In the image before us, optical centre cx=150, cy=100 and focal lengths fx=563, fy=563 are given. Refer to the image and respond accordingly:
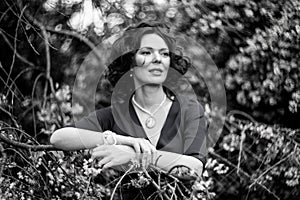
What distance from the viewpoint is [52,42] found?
271 cm

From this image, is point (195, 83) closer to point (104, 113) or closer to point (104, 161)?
point (104, 113)

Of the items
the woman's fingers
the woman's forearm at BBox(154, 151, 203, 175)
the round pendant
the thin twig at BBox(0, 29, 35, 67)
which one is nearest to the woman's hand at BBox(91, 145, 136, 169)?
the woman's fingers

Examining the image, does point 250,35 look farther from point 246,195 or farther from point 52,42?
point 52,42

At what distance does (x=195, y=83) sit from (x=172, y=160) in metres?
0.61

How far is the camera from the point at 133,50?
7.48 feet

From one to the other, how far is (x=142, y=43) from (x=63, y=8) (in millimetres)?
642

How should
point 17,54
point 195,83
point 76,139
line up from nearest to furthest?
point 76,139
point 195,83
point 17,54

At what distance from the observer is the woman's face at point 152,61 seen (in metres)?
2.20

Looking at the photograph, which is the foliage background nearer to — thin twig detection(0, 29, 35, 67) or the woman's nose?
thin twig detection(0, 29, 35, 67)

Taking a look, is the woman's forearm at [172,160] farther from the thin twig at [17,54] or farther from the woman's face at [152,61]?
the thin twig at [17,54]

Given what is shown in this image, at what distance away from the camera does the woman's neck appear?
221cm

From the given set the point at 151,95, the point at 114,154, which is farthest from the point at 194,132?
the point at 114,154

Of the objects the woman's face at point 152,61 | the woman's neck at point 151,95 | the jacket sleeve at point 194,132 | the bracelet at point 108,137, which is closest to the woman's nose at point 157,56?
the woman's face at point 152,61

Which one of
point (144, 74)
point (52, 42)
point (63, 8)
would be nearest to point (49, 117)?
point (52, 42)
